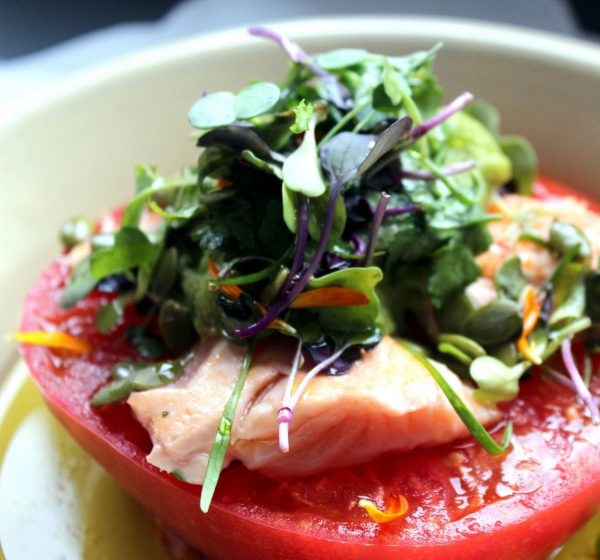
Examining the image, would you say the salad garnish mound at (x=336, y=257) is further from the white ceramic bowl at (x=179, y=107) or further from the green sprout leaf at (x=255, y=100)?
the white ceramic bowl at (x=179, y=107)

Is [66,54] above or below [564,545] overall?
above

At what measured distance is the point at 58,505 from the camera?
199 centimetres

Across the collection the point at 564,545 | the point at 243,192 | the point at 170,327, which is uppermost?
the point at 243,192

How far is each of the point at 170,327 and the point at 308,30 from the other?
163 centimetres

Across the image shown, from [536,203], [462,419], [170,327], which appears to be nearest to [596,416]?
[462,419]

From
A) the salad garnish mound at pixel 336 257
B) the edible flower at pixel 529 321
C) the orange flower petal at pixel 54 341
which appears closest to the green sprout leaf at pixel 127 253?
the salad garnish mound at pixel 336 257

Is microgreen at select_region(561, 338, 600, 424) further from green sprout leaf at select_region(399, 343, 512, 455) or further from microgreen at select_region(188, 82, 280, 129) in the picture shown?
microgreen at select_region(188, 82, 280, 129)

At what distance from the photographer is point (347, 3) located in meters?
3.95

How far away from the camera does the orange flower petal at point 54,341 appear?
183cm

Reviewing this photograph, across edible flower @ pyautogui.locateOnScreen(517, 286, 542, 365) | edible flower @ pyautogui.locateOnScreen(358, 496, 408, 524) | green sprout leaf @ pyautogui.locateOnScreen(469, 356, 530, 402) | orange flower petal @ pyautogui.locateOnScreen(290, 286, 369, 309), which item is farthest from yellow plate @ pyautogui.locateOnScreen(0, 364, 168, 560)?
edible flower @ pyautogui.locateOnScreen(517, 286, 542, 365)

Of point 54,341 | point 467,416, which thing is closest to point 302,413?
point 467,416

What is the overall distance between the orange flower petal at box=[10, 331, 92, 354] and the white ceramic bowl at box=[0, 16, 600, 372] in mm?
732

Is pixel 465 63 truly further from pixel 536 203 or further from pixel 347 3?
pixel 347 3

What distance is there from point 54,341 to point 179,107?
1315 mm
